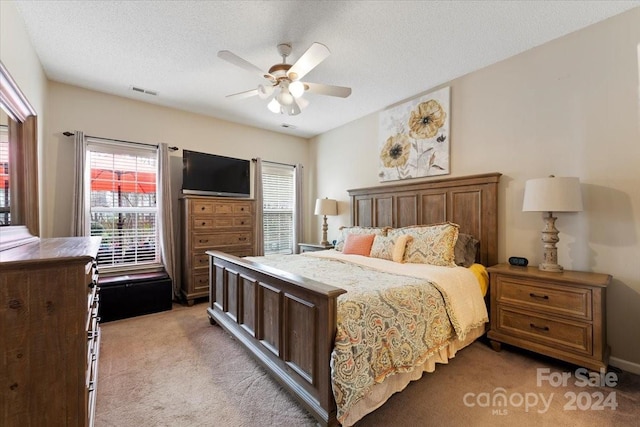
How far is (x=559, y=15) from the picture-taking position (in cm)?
226

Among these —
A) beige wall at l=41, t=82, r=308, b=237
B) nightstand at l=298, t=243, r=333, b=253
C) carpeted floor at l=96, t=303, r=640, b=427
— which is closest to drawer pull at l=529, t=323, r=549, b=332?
carpeted floor at l=96, t=303, r=640, b=427

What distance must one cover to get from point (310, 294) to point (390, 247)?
5.36 ft

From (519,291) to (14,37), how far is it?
14.5 ft

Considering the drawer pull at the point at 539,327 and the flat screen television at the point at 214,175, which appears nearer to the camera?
the drawer pull at the point at 539,327

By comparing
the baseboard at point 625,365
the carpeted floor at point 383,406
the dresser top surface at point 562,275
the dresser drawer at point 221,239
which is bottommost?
the carpeted floor at point 383,406

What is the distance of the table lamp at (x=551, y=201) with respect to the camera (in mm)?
2248

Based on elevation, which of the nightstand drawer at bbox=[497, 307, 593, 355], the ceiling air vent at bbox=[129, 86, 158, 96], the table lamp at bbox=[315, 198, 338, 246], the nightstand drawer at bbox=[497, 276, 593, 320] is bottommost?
the nightstand drawer at bbox=[497, 307, 593, 355]

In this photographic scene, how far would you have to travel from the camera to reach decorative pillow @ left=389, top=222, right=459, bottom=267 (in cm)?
275

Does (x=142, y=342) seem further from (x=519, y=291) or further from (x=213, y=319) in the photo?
(x=519, y=291)

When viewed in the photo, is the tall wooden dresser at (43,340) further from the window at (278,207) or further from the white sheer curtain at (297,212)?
the white sheer curtain at (297,212)

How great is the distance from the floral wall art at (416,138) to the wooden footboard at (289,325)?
8.12ft

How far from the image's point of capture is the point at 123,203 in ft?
12.7

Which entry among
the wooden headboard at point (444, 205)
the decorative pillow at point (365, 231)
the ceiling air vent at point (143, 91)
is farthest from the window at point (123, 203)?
the wooden headboard at point (444, 205)

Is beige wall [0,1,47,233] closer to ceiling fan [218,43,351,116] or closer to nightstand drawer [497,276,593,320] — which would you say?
ceiling fan [218,43,351,116]
